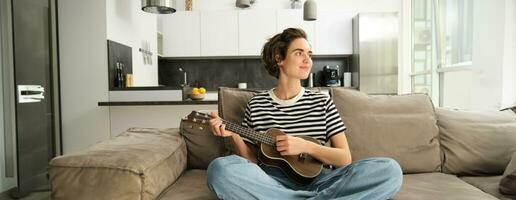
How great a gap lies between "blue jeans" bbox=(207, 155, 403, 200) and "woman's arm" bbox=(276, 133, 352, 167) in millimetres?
148

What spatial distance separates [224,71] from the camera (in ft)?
17.5

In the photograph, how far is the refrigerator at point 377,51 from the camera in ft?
15.1

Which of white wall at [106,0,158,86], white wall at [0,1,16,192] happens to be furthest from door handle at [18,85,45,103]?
white wall at [106,0,158,86]

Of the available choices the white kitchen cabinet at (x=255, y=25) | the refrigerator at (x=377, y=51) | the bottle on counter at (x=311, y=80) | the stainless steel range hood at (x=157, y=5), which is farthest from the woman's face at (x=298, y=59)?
the bottle on counter at (x=311, y=80)

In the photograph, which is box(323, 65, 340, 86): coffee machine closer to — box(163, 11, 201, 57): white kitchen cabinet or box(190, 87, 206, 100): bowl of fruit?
box(163, 11, 201, 57): white kitchen cabinet

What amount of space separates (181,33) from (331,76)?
2118 mm

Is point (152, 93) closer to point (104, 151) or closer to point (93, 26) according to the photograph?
point (93, 26)

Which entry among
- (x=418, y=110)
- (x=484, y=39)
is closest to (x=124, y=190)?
(x=418, y=110)

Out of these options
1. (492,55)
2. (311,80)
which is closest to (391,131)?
(492,55)

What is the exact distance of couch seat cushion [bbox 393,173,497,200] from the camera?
1.31 m

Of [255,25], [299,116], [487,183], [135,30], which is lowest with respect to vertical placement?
[487,183]

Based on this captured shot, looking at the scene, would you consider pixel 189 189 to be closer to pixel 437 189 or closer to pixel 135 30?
pixel 437 189

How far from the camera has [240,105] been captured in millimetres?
1757

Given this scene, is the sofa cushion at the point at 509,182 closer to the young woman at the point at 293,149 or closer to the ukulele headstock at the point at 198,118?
the young woman at the point at 293,149
